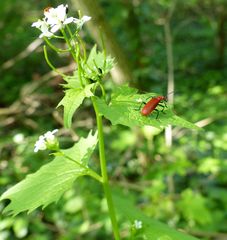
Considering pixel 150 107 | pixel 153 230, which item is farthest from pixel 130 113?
pixel 153 230

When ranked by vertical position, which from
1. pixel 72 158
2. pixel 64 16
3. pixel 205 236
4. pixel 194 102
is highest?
pixel 64 16

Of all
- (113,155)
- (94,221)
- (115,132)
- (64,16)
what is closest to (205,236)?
(94,221)

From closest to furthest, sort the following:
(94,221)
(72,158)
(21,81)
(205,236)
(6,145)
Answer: (72,158) < (205,236) < (94,221) < (6,145) < (21,81)

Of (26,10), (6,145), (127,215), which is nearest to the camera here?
(127,215)

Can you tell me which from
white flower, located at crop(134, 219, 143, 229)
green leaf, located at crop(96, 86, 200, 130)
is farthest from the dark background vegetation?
green leaf, located at crop(96, 86, 200, 130)

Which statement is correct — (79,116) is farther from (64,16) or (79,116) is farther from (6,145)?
(64,16)

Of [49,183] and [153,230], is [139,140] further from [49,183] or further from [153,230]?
[49,183]

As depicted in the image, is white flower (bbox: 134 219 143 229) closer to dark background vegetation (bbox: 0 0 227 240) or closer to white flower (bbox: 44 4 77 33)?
white flower (bbox: 44 4 77 33)

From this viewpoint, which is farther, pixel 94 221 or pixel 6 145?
pixel 6 145
